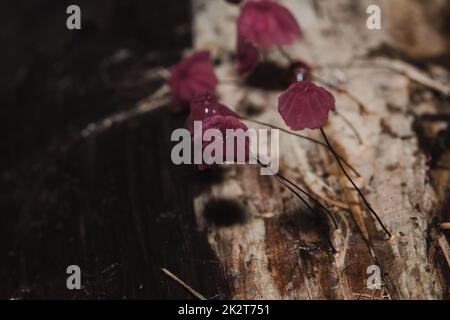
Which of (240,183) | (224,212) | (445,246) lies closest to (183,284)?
(224,212)

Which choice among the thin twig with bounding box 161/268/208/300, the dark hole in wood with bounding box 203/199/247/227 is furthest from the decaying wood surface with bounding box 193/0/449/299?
the thin twig with bounding box 161/268/208/300

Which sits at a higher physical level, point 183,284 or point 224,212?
point 224,212

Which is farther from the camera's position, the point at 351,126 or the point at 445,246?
the point at 351,126

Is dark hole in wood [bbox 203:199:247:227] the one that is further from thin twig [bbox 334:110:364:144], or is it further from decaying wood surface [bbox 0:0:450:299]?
thin twig [bbox 334:110:364:144]

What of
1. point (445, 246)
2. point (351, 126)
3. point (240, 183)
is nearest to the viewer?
point (445, 246)

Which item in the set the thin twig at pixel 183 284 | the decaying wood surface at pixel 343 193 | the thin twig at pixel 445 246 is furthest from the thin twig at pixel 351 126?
the thin twig at pixel 183 284

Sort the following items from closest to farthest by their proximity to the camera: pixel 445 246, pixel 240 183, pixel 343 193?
1. pixel 445 246
2. pixel 343 193
3. pixel 240 183

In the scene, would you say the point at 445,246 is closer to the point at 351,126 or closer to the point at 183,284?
the point at 351,126

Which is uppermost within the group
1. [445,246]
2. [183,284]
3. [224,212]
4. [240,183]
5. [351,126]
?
[351,126]
